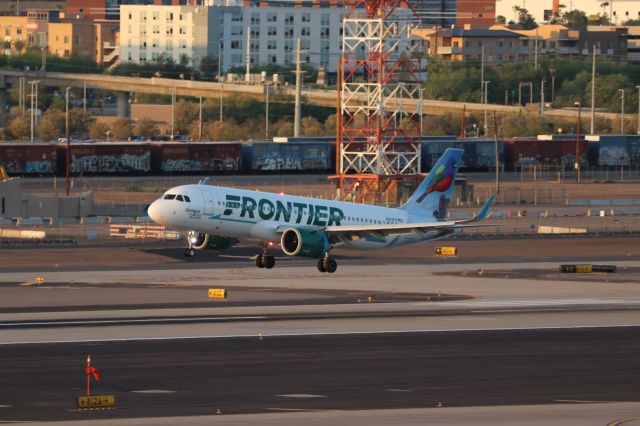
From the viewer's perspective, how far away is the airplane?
73812 mm

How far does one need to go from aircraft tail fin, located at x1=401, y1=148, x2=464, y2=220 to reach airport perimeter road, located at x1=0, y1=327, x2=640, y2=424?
28272 mm

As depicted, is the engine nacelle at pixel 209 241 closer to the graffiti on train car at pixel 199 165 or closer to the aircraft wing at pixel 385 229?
the aircraft wing at pixel 385 229

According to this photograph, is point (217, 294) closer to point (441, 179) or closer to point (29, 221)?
point (441, 179)

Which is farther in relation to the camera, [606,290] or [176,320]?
[606,290]

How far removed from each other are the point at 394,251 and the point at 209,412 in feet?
190

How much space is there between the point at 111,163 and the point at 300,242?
3402 inches

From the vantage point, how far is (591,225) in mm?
120875

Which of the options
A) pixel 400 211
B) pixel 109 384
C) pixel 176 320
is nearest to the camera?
pixel 109 384

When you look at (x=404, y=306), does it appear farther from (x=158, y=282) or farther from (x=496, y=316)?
(x=158, y=282)

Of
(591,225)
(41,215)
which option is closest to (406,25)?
(591,225)

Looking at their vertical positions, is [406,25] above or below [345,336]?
above

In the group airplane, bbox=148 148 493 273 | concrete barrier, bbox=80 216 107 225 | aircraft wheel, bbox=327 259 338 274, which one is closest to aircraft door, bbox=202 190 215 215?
airplane, bbox=148 148 493 273

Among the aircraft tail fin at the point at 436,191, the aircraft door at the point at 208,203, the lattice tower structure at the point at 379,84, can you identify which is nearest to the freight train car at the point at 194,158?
the lattice tower structure at the point at 379,84

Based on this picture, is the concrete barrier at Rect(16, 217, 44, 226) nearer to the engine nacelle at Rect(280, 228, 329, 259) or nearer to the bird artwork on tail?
the bird artwork on tail
